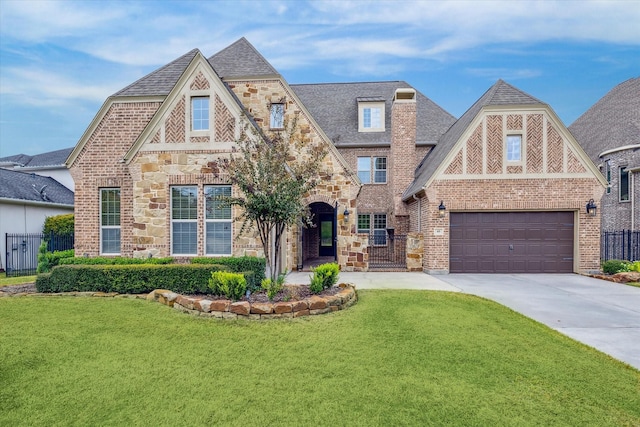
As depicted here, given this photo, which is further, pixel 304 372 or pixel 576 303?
pixel 576 303

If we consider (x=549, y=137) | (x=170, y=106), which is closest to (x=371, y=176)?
(x=549, y=137)

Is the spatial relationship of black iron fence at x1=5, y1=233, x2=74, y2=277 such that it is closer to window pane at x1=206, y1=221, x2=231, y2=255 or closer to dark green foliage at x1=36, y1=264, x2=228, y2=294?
dark green foliage at x1=36, y1=264, x2=228, y2=294

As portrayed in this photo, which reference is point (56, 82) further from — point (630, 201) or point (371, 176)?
point (630, 201)

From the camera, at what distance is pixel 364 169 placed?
18.7 meters

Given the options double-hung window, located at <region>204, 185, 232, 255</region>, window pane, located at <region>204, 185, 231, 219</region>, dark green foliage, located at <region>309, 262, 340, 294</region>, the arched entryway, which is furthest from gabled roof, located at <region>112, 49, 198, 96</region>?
the arched entryway

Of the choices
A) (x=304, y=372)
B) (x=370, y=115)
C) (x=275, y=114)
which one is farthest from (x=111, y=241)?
(x=370, y=115)

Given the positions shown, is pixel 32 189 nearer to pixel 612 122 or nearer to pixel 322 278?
pixel 322 278

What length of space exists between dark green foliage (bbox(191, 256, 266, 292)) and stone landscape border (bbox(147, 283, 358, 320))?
5.92 feet

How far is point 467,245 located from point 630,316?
243 inches

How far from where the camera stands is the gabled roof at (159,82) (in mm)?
11906

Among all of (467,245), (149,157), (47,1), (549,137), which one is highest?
(47,1)

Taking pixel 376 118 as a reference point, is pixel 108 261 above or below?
below

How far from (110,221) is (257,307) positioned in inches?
327

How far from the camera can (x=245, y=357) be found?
185 inches
